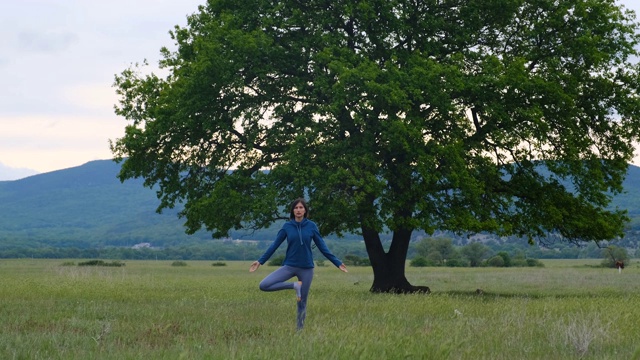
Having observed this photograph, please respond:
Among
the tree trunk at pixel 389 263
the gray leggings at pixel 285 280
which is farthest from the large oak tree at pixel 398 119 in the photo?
the gray leggings at pixel 285 280

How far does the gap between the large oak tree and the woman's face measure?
1128 centimetres

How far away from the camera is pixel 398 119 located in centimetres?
2698

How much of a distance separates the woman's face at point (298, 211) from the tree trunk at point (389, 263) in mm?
16451

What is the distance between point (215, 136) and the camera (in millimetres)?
31219

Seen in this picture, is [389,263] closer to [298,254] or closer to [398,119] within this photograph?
[398,119]

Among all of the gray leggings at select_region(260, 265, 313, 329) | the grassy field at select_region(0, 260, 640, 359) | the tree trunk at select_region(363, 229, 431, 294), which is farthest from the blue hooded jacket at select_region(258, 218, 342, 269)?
the tree trunk at select_region(363, 229, 431, 294)

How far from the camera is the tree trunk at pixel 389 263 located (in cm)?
3153

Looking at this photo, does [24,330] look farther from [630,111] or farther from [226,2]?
[630,111]

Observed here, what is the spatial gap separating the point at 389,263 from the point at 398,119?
23.2 feet

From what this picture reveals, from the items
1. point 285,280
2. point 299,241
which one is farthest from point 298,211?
point 285,280

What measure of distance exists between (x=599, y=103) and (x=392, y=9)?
8.19m

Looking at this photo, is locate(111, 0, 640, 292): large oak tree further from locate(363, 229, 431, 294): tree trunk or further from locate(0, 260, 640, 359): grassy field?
locate(0, 260, 640, 359): grassy field

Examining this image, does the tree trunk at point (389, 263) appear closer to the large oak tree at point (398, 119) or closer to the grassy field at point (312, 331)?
the large oak tree at point (398, 119)

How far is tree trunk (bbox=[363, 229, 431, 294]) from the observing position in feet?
103
